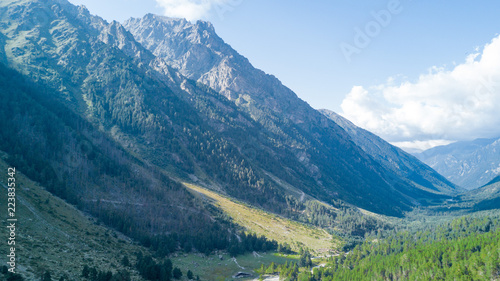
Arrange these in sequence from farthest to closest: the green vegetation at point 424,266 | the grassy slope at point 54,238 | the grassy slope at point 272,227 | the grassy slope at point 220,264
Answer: the grassy slope at point 272,227
the green vegetation at point 424,266
the grassy slope at point 220,264
the grassy slope at point 54,238

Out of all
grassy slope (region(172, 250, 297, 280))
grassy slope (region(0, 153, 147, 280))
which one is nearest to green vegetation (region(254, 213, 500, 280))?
grassy slope (region(172, 250, 297, 280))

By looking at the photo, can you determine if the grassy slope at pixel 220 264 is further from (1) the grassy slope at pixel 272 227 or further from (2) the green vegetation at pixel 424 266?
(1) the grassy slope at pixel 272 227

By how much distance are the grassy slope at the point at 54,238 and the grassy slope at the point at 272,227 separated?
76.7 metres

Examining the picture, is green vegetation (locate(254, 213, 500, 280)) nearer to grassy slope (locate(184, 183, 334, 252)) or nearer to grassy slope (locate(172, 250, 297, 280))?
grassy slope (locate(172, 250, 297, 280))

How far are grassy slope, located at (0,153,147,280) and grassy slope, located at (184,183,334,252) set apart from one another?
76.7 metres

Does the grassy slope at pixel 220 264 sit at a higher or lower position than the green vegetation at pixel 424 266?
lower

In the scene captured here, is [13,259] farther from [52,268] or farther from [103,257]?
[103,257]

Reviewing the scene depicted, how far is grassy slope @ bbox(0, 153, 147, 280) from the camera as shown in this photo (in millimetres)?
50031

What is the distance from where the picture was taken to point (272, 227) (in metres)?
163

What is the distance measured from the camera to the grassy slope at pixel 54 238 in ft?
164

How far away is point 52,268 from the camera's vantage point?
49406 millimetres

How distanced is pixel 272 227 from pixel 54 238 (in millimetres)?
118347

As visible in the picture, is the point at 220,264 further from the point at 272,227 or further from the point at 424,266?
the point at 424,266

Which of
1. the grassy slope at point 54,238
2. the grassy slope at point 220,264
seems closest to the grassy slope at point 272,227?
the grassy slope at point 220,264
